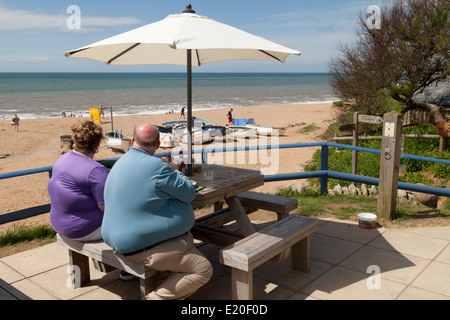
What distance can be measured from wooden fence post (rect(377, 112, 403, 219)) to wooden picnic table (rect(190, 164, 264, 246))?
197 cm

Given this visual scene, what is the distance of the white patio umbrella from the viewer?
3100mm

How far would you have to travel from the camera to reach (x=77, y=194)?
3225 millimetres

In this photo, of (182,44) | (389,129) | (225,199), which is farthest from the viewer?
(389,129)

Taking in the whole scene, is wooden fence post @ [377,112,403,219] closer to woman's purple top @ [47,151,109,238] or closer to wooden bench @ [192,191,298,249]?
wooden bench @ [192,191,298,249]

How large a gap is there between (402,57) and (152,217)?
1443 cm

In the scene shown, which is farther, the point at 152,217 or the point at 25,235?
the point at 25,235

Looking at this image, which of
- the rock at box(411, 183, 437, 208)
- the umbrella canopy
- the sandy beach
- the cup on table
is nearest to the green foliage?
the sandy beach

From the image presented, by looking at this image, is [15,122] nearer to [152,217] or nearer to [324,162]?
[324,162]

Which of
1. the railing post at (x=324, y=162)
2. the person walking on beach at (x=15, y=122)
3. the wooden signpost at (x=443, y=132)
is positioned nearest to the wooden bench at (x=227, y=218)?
the railing post at (x=324, y=162)

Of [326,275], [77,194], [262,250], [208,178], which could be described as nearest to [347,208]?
[326,275]

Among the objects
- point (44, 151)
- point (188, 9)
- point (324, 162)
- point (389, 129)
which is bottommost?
point (44, 151)

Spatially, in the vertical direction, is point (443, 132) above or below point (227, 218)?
above

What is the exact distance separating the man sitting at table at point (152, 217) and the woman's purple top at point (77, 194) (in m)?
0.31

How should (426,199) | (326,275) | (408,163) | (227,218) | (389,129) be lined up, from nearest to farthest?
(326,275)
(227,218)
(389,129)
(426,199)
(408,163)
